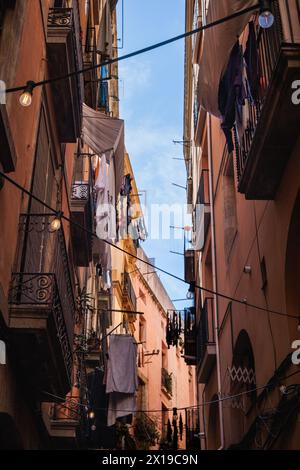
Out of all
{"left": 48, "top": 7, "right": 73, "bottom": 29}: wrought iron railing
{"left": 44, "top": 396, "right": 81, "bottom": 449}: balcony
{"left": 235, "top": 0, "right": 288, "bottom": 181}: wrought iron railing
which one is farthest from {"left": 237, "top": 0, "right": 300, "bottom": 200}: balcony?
{"left": 44, "top": 396, "right": 81, "bottom": 449}: balcony

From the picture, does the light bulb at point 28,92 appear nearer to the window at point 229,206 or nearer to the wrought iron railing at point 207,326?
the window at point 229,206

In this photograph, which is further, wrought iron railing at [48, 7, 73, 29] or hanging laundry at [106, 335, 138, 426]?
hanging laundry at [106, 335, 138, 426]

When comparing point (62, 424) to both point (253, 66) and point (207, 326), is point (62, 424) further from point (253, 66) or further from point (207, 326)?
point (253, 66)

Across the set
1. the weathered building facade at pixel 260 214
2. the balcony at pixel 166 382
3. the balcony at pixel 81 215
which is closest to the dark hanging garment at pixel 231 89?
the weathered building facade at pixel 260 214

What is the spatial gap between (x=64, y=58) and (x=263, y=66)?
3871 mm

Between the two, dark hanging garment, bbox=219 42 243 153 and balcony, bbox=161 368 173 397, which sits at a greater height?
dark hanging garment, bbox=219 42 243 153

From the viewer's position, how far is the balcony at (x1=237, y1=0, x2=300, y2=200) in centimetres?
764

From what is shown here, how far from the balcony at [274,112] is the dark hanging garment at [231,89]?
55 cm

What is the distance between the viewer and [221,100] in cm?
1080

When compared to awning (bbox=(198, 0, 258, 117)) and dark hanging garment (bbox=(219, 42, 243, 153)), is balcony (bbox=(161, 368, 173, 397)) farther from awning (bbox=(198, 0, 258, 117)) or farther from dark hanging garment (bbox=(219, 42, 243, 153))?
awning (bbox=(198, 0, 258, 117))

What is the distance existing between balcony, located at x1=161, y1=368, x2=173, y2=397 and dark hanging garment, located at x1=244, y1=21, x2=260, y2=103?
31101mm

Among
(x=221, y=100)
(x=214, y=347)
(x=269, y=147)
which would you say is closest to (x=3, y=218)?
(x=269, y=147)

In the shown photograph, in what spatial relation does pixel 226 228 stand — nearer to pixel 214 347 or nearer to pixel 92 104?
pixel 214 347
